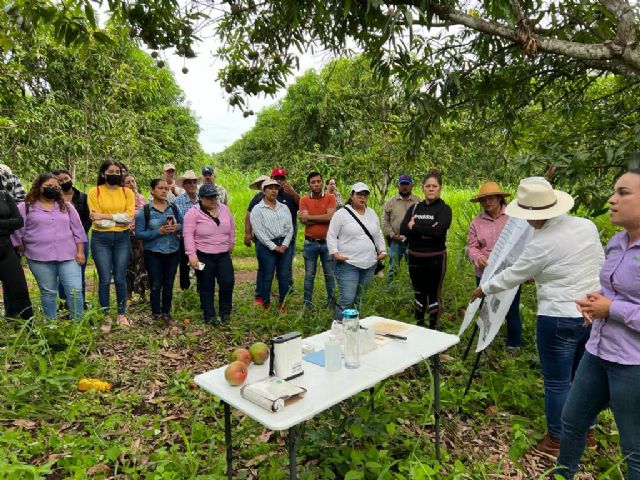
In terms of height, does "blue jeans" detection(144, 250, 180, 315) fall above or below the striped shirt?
below

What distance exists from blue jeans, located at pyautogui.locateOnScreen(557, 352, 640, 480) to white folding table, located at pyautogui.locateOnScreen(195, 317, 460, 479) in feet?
2.30

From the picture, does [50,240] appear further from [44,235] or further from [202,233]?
[202,233]

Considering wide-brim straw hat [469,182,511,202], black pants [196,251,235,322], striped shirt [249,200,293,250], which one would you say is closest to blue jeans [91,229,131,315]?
black pants [196,251,235,322]

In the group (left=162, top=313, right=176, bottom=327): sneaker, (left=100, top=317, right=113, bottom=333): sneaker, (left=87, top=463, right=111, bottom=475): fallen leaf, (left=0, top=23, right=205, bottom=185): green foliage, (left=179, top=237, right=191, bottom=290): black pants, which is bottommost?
(left=87, top=463, right=111, bottom=475): fallen leaf

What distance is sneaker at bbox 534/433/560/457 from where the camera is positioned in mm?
2777

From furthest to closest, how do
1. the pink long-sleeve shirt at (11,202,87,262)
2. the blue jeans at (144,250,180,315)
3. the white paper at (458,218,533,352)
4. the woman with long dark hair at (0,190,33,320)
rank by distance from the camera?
the blue jeans at (144,250,180,315) → the pink long-sleeve shirt at (11,202,87,262) → the woman with long dark hair at (0,190,33,320) → the white paper at (458,218,533,352)

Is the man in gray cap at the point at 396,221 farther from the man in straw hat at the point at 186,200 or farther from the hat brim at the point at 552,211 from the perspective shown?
the hat brim at the point at 552,211

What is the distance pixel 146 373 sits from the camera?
3.63 metres

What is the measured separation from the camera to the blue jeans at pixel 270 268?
507 cm

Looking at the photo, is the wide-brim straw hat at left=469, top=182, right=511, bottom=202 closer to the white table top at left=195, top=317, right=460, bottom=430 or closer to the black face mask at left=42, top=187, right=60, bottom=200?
the white table top at left=195, top=317, right=460, bottom=430

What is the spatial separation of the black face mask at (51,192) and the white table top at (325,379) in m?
2.84

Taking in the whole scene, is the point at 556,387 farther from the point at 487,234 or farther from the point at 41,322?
the point at 41,322

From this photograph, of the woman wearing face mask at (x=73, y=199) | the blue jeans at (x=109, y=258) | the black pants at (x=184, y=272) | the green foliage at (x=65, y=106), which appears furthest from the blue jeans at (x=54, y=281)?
the green foliage at (x=65, y=106)

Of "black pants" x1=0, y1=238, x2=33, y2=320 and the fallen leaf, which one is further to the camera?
"black pants" x1=0, y1=238, x2=33, y2=320
